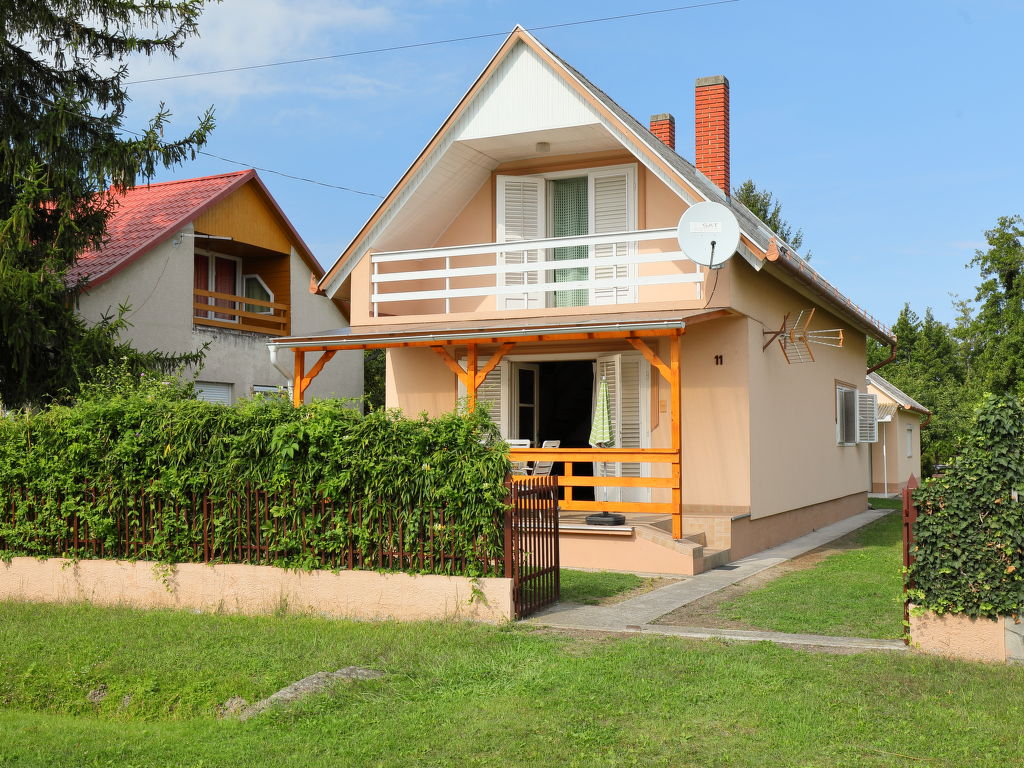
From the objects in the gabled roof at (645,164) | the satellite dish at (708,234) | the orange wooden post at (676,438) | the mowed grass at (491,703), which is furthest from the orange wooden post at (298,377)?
the mowed grass at (491,703)

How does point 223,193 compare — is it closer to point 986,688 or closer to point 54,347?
point 54,347

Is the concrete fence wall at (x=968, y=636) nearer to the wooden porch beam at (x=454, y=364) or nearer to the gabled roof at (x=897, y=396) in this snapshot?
the wooden porch beam at (x=454, y=364)

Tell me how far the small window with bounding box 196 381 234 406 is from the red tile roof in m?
3.15

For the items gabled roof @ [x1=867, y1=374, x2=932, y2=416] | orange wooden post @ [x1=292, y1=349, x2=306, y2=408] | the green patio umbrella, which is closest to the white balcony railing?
orange wooden post @ [x1=292, y1=349, x2=306, y2=408]

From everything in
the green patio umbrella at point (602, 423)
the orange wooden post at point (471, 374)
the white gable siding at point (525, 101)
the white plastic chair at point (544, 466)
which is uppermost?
the white gable siding at point (525, 101)

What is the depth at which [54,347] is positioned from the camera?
15031 mm

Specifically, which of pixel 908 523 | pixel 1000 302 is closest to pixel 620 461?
pixel 908 523

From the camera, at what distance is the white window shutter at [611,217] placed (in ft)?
51.9

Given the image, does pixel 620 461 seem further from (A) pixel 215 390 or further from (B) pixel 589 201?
(A) pixel 215 390

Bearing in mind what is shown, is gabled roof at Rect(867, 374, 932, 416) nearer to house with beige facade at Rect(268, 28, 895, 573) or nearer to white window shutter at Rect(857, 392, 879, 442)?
white window shutter at Rect(857, 392, 879, 442)

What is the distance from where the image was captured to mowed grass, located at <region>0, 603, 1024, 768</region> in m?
5.44

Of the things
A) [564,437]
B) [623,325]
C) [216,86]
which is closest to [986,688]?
[623,325]

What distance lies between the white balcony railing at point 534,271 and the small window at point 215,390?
5.90 meters

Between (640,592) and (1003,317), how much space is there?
1468 inches
